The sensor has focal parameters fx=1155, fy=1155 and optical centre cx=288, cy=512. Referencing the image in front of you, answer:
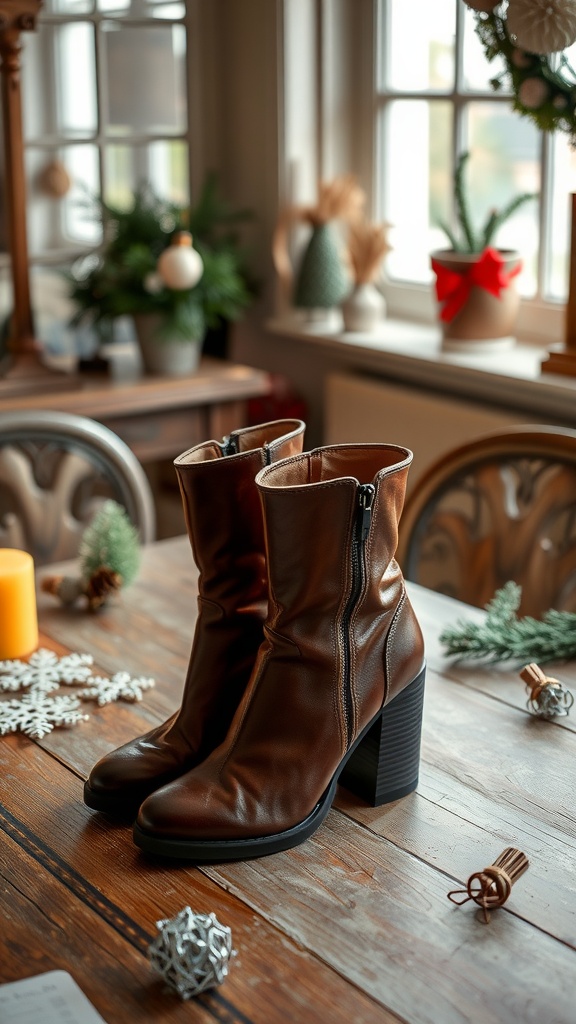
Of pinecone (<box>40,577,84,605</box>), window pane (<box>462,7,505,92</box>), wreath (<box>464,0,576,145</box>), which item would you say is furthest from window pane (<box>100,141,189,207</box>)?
pinecone (<box>40,577,84,605</box>)

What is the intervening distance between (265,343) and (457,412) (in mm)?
714

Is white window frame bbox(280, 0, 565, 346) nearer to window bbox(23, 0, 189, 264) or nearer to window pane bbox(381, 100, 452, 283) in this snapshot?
window pane bbox(381, 100, 452, 283)

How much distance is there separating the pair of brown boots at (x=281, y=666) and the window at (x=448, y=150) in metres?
1.34

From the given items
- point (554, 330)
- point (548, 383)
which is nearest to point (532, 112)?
point (548, 383)

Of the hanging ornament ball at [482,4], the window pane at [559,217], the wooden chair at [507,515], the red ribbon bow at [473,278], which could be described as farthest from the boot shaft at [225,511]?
the window pane at [559,217]

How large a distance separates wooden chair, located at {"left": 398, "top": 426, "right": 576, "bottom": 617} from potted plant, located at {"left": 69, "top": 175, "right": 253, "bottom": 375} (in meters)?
0.73

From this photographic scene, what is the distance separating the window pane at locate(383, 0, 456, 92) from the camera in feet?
7.55

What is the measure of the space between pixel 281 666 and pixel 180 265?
1425 millimetres

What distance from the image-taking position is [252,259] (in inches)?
104

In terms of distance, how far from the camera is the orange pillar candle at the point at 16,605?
4.15 ft

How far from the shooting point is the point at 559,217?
218 centimetres

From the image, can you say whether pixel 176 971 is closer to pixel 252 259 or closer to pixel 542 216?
pixel 542 216

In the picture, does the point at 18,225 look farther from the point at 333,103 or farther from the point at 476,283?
the point at 476,283

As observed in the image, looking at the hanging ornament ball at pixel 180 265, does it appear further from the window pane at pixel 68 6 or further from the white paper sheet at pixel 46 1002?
the white paper sheet at pixel 46 1002
